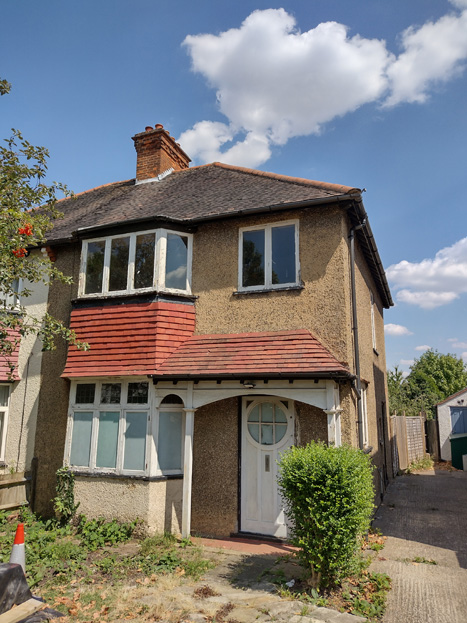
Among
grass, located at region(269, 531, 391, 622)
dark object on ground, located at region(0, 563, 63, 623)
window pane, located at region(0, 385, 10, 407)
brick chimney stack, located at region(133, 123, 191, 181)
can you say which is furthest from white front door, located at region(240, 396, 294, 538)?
brick chimney stack, located at region(133, 123, 191, 181)

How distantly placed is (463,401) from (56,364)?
19.6 meters

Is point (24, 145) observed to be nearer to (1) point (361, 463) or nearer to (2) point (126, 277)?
(2) point (126, 277)

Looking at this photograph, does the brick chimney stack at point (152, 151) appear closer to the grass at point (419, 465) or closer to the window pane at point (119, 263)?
the window pane at point (119, 263)

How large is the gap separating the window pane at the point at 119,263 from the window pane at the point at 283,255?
3175mm

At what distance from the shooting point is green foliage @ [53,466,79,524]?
27.2 ft

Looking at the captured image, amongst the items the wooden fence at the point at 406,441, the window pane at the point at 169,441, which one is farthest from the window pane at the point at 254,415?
the wooden fence at the point at 406,441

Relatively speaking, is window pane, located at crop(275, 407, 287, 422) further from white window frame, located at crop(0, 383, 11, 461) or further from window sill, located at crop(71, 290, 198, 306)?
white window frame, located at crop(0, 383, 11, 461)

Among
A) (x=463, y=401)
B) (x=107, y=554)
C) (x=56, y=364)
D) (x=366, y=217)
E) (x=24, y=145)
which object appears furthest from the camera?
(x=463, y=401)

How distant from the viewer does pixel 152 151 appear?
12.8m

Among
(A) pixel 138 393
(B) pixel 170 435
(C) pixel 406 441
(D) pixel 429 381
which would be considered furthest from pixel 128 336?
(D) pixel 429 381

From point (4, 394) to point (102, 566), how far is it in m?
5.43

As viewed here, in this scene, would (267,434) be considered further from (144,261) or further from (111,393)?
(144,261)

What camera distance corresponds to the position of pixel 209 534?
26.3 feet

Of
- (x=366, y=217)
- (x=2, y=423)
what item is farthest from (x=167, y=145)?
(x=2, y=423)
